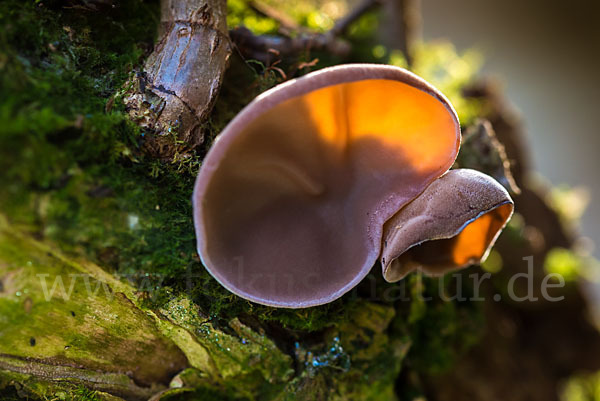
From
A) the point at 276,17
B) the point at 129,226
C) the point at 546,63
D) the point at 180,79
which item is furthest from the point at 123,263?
the point at 546,63

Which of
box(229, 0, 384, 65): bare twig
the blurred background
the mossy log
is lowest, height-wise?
the blurred background

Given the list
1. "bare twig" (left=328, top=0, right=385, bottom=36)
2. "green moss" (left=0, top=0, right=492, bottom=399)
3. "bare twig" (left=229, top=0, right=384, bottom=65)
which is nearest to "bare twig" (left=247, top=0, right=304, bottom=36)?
"bare twig" (left=229, top=0, right=384, bottom=65)

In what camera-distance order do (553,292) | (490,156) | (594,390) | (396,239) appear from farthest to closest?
1. (594,390)
2. (553,292)
3. (490,156)
4. (396,239)

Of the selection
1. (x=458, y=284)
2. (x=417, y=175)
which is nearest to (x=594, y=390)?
(x=458, y=284)

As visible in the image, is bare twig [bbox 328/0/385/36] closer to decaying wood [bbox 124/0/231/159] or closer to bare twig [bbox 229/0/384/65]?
bare twig [bbox 229/0/384/65]

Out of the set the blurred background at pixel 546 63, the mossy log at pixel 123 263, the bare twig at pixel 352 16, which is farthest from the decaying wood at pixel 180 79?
the blurred background at pixel 546 63

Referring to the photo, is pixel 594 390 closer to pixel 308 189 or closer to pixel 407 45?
pixel 407 45
